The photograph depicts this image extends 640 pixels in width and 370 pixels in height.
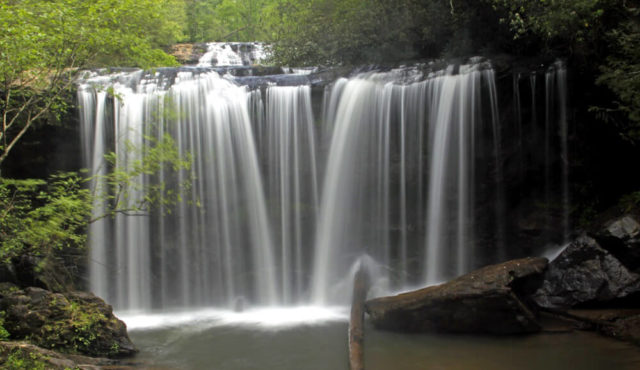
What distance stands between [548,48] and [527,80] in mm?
1166

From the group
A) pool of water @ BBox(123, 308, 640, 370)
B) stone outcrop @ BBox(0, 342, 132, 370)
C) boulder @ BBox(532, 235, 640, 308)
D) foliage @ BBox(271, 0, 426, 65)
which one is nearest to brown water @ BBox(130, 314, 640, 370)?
pool of water @ BBox(123, 308, 640, 370)

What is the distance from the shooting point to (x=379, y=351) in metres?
7.77

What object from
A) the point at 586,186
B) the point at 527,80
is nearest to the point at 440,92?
the point at 527,80

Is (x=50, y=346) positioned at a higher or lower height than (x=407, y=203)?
lower

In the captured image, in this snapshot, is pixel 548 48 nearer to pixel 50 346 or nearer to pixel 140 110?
pixel 140 110

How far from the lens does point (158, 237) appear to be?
11.9 m

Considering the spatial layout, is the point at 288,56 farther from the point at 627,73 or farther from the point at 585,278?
the point at 585,278

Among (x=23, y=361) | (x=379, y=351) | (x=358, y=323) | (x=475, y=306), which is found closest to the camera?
(x=23, y=361)

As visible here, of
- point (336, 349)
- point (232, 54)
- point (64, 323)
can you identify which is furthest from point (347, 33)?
point (232, 54)

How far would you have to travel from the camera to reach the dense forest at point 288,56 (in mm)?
8008

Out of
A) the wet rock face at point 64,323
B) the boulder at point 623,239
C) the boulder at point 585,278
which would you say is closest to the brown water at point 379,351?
the wet rock face at point 64,323

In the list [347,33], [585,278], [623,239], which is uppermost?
[347,33]

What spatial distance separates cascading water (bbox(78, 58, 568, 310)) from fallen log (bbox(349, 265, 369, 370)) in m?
1.17

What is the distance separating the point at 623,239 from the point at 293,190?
689 cm
